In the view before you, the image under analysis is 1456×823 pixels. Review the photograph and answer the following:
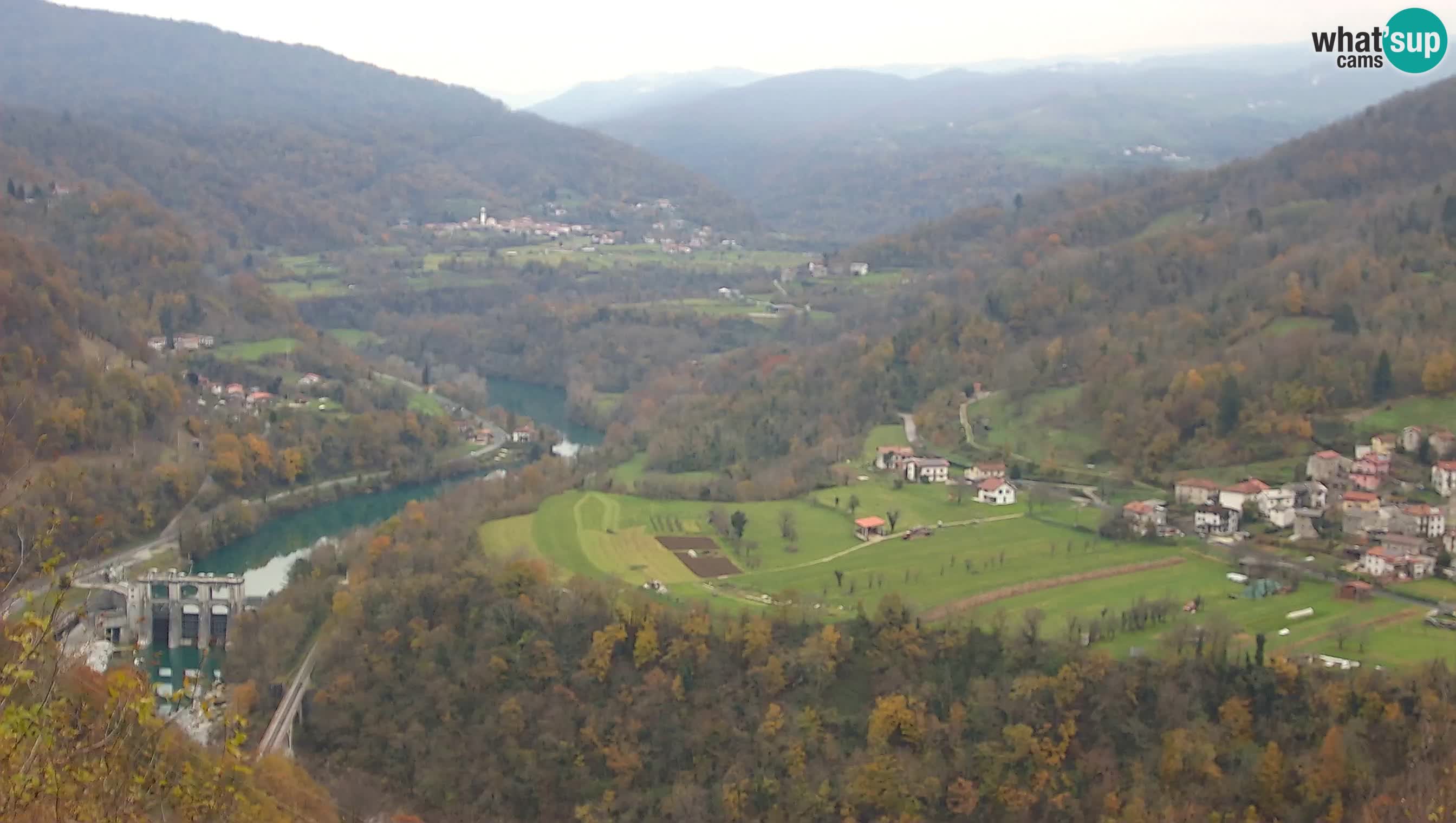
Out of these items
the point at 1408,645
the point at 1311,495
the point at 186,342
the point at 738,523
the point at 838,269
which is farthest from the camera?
the point at 838,269

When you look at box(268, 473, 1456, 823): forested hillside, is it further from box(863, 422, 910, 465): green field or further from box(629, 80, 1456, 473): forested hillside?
box(863, 422, 910, 465): green field

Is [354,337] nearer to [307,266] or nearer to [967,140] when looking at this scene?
[307,266]

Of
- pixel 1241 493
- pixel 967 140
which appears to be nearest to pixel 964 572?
pixel 1241 493

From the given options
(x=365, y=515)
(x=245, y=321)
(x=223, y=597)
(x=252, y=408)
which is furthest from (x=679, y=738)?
(x=245, y=321)

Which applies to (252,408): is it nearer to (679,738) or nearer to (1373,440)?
(679,738)

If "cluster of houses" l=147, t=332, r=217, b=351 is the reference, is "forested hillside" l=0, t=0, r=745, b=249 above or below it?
above

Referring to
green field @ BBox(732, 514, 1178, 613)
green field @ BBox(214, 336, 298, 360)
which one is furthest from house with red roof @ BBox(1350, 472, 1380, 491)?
green field @ BBox(214, 336, 298, 360)

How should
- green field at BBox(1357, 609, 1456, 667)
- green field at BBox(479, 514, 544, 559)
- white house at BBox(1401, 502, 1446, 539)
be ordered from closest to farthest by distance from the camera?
green field at BBox(1357, 609, 1456, 667)
white house at BBox(1401, 502, 1446, 539)
green field at BBox(479, 514, 544, 559)
